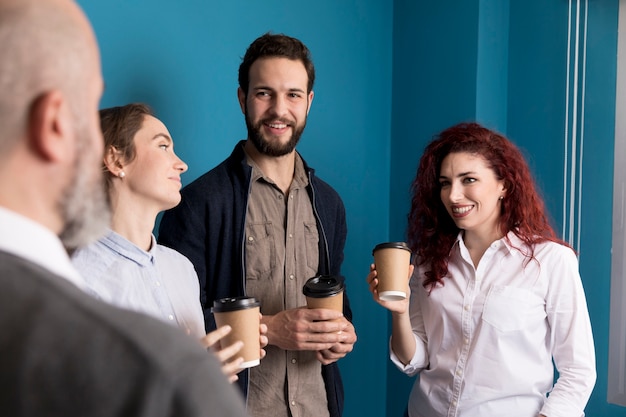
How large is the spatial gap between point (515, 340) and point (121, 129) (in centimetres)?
117

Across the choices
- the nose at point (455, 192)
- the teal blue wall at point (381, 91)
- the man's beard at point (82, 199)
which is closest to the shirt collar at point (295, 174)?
the teal blue wall at point (381, 91)

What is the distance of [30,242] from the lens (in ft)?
1.81

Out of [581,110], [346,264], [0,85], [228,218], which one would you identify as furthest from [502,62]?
[0,85]

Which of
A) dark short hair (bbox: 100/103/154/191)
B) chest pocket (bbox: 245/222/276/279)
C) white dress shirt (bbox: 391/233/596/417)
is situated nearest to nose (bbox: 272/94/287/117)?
chest pocket (bbox: 245/222/276/279)

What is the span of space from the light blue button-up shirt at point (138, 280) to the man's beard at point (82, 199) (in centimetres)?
58

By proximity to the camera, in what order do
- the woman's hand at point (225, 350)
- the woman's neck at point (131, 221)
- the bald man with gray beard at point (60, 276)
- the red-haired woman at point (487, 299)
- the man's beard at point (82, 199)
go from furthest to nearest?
the red-haired woman at point (487, 299)
the woman's neck at point (131, 221)
the woman's hand at point (225, 350)
the man's beard at point (82, 199)
the bald man with gray beard at point (60, 276)

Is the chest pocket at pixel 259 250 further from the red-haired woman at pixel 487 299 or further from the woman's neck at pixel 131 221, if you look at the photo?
the woman's neck at pixel 131 221

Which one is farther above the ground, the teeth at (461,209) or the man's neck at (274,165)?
the man's neck at (274,165)

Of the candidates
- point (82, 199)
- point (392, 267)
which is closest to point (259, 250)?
point (392, 267)

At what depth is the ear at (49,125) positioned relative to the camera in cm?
55

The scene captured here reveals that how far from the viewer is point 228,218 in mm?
1748

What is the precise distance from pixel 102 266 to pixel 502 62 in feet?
6.25

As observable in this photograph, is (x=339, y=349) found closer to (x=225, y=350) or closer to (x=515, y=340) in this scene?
(x=515, y=340)

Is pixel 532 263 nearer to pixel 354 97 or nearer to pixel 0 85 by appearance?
pixel 354 97
